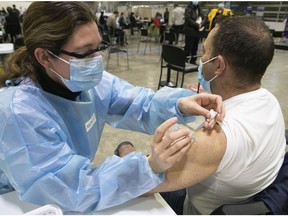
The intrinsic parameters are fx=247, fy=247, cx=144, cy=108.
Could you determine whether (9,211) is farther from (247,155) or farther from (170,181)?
(247,155)

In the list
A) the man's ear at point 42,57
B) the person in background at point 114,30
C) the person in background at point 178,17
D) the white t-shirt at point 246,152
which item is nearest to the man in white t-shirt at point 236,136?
the white t-shirt at point 246,152

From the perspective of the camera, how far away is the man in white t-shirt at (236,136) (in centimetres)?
81

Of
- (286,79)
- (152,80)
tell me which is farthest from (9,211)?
(286,79)

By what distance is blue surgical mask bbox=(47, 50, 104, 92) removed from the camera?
0.91m

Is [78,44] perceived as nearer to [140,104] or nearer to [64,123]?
[64,123]

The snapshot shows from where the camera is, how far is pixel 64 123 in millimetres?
909

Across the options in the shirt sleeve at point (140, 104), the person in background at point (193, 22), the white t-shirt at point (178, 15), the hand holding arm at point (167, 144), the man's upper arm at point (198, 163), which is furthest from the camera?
the white t-shirt at point (178, 15)

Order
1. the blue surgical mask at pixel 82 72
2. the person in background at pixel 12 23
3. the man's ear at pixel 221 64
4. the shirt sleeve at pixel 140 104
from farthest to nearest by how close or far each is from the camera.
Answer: the person in background at pixel 12 23 → the shirt sleeve at pixel 140 104 → the man's ear at pixel 221 64 → the blue surgical mask at pixel 82 72

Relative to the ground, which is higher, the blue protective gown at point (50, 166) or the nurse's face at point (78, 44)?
the nurse's face at point (78, 44)

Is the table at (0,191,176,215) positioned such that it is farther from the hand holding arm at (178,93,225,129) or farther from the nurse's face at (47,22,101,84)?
the nurse's face at (47,22,101,84)

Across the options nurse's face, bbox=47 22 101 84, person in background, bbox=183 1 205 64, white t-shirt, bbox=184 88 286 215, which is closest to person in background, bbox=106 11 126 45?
person in background, bbox=183 1 205 64

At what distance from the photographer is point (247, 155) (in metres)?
0.81

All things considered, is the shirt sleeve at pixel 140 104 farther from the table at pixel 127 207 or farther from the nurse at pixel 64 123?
the table at pixel 127 207

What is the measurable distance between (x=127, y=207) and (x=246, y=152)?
421mm
